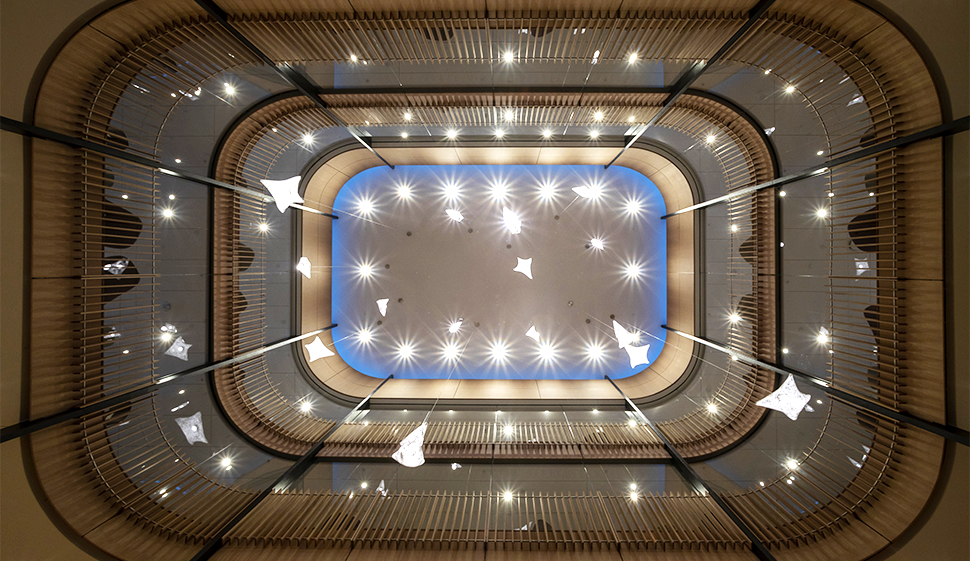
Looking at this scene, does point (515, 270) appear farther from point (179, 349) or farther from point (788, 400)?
point (179, 349)

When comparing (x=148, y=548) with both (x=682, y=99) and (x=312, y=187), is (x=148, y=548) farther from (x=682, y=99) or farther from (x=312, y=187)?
(x=682, y=99)

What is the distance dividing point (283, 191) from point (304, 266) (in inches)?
67.2

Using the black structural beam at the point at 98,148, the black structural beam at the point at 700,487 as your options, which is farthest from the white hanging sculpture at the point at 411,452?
the black structural beam at the point at 98,148

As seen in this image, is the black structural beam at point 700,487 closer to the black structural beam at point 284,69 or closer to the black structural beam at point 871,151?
the black structural beam at point 871,151

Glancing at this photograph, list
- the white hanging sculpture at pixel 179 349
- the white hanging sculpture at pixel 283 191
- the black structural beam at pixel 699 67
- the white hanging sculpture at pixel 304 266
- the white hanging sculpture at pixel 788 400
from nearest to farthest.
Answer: the black structural beam at pixel 699 67
the white hanging sculpture at pixel 788 400
the white hanging sculpture at pixel 179 349
the white hanging sculpture at pixel 283 191
the white hanging sculpture at pixel 304 266

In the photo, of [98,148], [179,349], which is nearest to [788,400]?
[179,349]

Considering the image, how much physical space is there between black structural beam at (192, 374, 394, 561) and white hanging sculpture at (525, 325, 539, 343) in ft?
12.6

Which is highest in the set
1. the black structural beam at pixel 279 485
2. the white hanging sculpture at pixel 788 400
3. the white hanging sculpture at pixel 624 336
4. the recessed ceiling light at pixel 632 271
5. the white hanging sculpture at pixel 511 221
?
the white hanging sculpture at pixel 511 221

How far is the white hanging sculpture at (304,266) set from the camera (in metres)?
7.50

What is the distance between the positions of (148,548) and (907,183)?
9.48 m

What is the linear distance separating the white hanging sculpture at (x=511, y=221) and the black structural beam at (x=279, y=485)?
487 cm

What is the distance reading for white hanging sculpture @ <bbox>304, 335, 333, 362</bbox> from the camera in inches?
307

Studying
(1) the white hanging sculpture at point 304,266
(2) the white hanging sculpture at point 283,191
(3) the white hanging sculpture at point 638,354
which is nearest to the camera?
(2) the white hanging sculpture at point 283,191

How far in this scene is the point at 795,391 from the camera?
5301 millimetres
